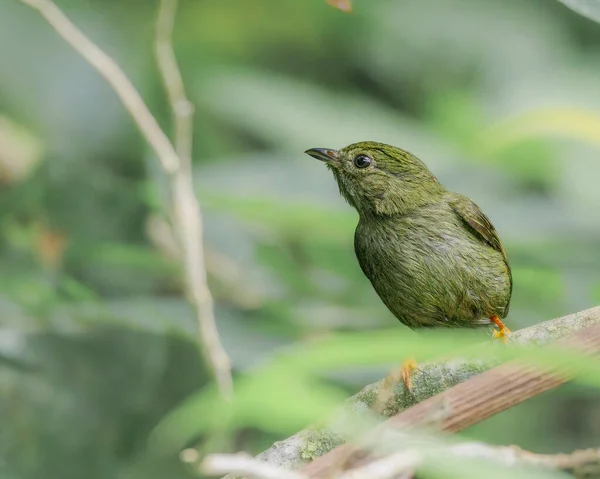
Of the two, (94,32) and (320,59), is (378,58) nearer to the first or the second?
(320,59)

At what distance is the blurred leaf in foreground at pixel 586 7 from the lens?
192cm

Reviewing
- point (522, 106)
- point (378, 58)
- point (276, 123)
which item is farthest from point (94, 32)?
point (522, 106)

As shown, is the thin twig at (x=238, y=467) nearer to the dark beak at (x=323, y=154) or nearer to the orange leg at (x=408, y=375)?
the orange leg at (x=408, y=375)

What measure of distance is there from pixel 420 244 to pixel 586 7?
964 mm

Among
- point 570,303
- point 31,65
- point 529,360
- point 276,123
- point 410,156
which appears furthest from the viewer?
point 31,65

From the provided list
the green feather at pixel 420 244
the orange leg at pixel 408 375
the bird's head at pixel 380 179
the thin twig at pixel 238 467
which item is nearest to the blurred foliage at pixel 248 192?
the green feather at pixel 420 244

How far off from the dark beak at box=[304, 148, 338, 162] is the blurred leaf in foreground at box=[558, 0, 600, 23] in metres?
1.20

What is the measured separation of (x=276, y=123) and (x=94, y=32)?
154 centimetres

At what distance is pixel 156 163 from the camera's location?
4.44m

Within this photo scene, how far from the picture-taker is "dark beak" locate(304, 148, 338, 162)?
120 inches

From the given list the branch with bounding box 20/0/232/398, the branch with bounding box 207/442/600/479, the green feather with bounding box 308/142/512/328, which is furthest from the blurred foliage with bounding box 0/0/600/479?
the branch with bounding box 207/442/600/479

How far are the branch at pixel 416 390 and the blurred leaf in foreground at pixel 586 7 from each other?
62cm

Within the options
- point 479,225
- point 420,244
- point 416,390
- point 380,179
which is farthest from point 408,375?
point 380,179

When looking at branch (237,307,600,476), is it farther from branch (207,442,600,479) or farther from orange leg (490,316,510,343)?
branch (207,442,600,479)
